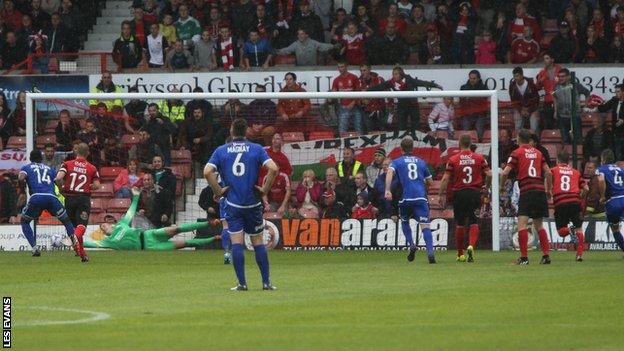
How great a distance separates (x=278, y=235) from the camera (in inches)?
1079

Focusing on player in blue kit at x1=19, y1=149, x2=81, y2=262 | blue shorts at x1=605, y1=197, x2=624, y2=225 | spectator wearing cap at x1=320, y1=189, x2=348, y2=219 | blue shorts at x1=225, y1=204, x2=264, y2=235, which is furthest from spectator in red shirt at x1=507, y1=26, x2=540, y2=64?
blue shorts at x1=225, y1=204, x2=264, y2=235

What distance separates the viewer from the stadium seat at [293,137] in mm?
27812

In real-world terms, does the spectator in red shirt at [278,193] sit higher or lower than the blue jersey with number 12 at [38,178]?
lower

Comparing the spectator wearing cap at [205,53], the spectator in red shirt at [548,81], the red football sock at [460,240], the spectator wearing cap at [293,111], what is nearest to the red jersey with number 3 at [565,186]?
the red football sock at [460,240]

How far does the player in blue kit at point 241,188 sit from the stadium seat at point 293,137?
10.7 meters

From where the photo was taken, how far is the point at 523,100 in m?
29.1

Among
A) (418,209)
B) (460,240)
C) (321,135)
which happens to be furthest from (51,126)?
(460,240)

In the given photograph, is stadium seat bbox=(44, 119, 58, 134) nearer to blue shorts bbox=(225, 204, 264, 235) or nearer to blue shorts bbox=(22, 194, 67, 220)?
blue shorts bbox=(22, 194, 67, 220)

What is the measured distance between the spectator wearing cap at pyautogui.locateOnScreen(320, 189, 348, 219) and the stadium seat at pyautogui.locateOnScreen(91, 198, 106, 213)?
4.32 m

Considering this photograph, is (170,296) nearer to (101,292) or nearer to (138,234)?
(101,292)

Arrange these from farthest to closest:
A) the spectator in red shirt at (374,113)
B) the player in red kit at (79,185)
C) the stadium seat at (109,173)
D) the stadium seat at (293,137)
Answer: the stadium seat at (109,173) < the stadium seat at (293,137) < the spectator in red shirt at (374,113) < the player in red kit at (79,185)

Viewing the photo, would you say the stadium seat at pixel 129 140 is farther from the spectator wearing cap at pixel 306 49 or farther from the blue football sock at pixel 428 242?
the blue football sock at pixel 428 242

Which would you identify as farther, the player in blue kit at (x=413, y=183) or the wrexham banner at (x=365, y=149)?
the wrexham banner at (x=365, y=149)

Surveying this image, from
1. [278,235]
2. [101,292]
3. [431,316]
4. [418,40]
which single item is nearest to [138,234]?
[278,235]
